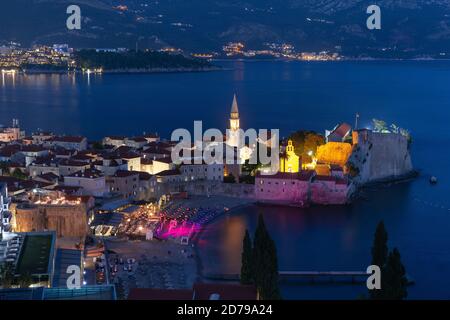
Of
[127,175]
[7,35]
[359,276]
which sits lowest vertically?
[359,276]

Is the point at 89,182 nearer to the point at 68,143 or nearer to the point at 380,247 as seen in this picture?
the point at 68,143

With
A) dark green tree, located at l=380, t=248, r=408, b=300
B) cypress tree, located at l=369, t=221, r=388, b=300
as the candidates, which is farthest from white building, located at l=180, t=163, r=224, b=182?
dark green tree, located at l=380, t=248, r=408, b=300

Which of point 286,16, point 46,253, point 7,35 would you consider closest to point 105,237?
point 46,253

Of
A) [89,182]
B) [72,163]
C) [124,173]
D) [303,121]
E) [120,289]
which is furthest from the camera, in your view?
[303,121]

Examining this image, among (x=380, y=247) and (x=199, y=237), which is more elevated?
(x=380, y=247)

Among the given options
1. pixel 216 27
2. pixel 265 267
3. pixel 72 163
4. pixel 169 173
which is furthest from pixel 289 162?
pixel 216 27

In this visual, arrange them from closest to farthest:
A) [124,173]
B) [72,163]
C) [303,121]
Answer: [124,173] < [72,163] < [303,121]

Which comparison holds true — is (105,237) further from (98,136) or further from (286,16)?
(286,16)
